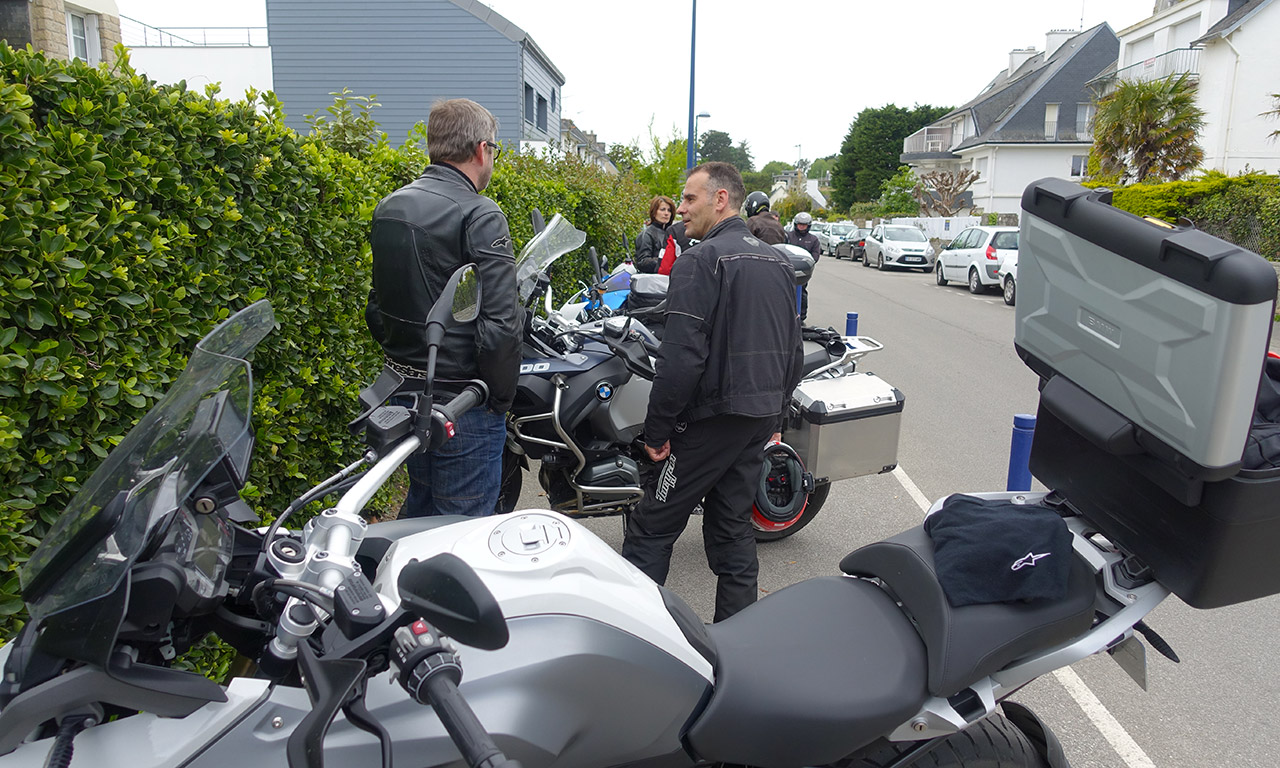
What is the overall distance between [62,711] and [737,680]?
120 centimetres

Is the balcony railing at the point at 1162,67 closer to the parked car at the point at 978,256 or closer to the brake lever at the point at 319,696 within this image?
the parked car at the point at 978,256

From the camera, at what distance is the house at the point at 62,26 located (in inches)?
421

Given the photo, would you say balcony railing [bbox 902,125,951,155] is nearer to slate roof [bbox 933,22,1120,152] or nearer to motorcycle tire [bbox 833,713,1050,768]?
slate roof [bbox 933,22,1120,152]

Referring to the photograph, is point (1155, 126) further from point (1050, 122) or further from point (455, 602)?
point (455, 602)

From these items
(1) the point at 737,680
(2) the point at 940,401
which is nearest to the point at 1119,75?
(2) the point at 940,401

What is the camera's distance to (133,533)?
1.30 meters

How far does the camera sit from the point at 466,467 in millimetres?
3336

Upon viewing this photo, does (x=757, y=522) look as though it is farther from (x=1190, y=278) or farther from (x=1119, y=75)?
(x=1119, y=75)

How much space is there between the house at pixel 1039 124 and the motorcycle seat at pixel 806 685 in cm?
4734

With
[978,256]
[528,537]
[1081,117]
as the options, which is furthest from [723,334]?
[1081,117]

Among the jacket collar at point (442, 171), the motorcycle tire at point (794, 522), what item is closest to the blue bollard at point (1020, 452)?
the motorcycle tire at point (794, 522)

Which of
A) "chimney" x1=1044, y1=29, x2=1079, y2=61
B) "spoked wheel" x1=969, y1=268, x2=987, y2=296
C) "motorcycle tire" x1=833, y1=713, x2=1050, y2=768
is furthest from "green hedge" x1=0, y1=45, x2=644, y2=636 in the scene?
"chimney" x1=1044, y1=29, x2=1079, y2=61

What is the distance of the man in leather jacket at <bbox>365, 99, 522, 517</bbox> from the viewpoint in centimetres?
316

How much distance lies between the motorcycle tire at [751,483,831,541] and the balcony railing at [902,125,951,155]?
63969 mm
